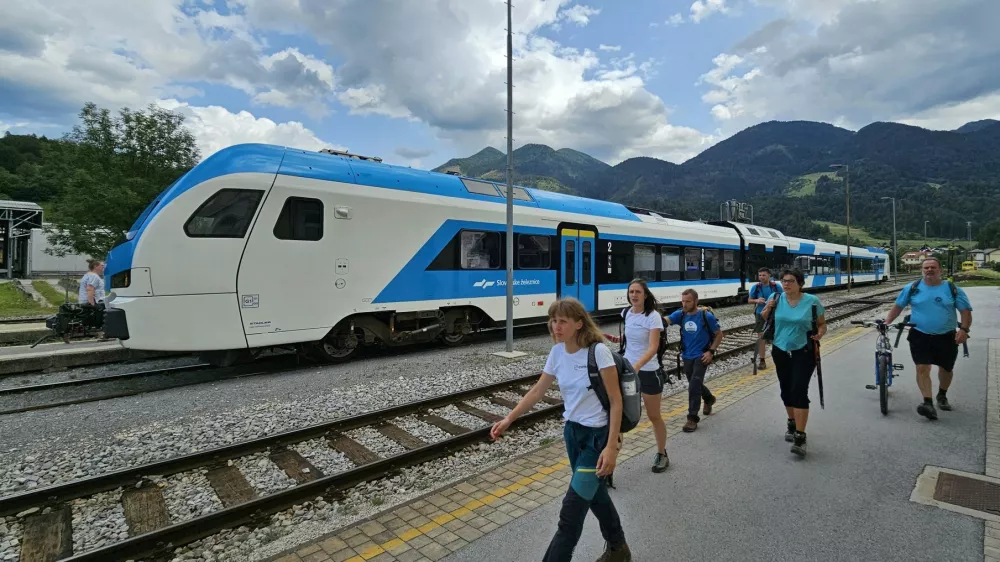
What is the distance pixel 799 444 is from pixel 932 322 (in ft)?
7.79

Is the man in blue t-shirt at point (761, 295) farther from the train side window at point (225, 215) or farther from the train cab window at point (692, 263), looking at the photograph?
the train side window at point (225, 215)

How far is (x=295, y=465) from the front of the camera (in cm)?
461

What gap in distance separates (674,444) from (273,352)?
801 centimetres

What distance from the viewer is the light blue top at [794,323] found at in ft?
14.8

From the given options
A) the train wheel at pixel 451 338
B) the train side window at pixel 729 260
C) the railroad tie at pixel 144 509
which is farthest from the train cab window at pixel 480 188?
the train side window at pixel 729 260

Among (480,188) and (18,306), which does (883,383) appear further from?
(18,306)

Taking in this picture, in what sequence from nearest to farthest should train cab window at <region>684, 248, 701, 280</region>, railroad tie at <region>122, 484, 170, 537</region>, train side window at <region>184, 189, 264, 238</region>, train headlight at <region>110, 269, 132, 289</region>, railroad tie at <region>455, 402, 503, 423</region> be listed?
Result: railroad tie at <region>122, 484, 170, 537</region>
railroad tie at <region>455, 402, 503, 423</region>
train headlight at <region>110, 269, 132, 289</region>
train side window at <region>184, 189, 264, 238</region>
train cab window at <region>684, 248, 701, 280</region>

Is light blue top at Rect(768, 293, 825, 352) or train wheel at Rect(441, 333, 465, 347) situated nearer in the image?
light blue top at Rect(768, 293, 825, 352)

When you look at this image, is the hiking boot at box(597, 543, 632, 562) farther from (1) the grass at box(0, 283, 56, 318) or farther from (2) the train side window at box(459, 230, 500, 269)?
(1) the grass at box(0, 283, 56, 318)

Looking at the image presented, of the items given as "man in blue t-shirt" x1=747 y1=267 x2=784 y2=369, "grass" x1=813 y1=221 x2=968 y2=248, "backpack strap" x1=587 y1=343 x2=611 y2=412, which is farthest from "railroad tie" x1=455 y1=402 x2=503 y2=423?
"grass" x1=813 y1=221 x2=968 y2=248

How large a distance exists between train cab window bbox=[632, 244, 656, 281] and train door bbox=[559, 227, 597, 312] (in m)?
1.99

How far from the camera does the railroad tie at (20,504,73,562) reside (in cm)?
326

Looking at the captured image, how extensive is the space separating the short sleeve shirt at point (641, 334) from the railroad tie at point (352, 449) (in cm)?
259

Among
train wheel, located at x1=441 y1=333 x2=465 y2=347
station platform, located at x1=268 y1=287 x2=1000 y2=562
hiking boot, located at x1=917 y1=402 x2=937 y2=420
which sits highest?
train wheel, located at x1=441 y1=333 x2=465 y2=347
